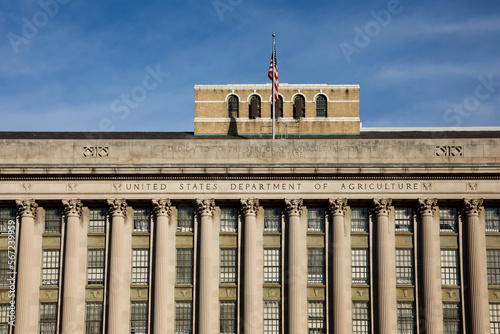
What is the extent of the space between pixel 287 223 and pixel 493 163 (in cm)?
1382

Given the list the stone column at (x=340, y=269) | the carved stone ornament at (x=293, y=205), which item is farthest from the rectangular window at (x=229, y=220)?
the stone column at (x=340, y=269)

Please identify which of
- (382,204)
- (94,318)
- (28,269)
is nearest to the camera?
(94,318)

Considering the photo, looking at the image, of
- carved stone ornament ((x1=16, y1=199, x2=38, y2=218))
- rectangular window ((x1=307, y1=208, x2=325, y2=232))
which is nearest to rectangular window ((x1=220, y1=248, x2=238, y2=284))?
rectangular window ((x1=307, y1=208, x2=325, y2=232))

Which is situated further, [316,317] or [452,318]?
[316,317]

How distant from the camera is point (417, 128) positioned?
70.3 m

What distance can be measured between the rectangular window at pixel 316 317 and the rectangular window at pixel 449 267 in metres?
7.95

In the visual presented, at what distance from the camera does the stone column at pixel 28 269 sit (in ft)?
182

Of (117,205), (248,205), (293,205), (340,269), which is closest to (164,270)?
(117,205)

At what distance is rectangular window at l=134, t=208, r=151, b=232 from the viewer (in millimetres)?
Result: 57406

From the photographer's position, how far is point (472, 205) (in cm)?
5625

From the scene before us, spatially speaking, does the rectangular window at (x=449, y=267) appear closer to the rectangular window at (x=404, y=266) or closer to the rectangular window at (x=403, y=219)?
the rectangular window at (x=404, y=266)

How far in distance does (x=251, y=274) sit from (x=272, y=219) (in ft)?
13.2

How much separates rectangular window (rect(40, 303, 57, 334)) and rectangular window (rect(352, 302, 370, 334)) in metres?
19.1

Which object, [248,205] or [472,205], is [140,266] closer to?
[248,205]
